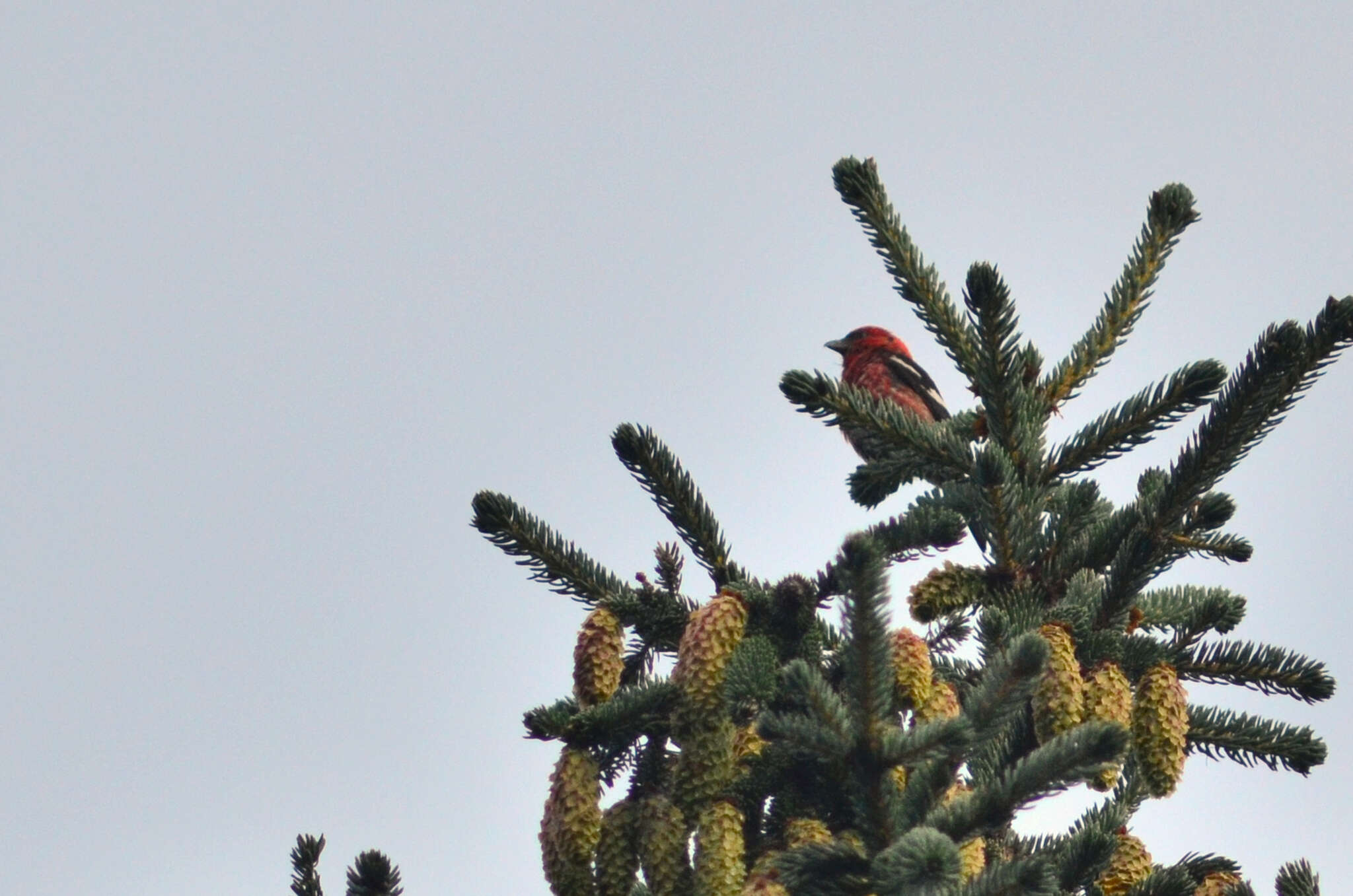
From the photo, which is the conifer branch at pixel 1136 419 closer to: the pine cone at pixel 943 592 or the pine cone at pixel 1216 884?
the pine cone at pixel 943 592

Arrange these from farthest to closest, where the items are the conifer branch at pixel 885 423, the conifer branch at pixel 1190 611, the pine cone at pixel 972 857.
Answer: the conifer branch at pixel 885 423, the conifer branch at pixel 1190 611, the pine cone at pixel 972 857

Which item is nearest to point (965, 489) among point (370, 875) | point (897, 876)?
point (897, 876)

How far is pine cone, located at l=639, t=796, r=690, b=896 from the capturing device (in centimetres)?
304

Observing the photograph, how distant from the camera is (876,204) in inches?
161

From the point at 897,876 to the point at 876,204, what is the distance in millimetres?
2222

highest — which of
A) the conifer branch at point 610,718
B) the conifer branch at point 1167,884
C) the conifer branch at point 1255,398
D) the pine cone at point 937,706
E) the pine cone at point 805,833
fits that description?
the conifer branch at point 1255,398

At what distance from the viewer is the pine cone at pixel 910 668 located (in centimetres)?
309

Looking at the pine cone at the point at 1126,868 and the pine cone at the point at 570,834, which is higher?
the pine cone at the point at 570,834

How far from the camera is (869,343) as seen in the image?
30.5 feet

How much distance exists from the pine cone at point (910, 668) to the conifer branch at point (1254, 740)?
822 millimetres

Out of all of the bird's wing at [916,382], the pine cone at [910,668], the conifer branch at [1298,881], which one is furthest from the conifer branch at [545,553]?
the bird's wing at [916,382]

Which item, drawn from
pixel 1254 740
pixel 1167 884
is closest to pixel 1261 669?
pixel 1254 740

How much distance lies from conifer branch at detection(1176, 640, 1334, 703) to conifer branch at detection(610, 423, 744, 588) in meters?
1.21

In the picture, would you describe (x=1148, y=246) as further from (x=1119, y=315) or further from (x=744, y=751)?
(x=744, y=751)
